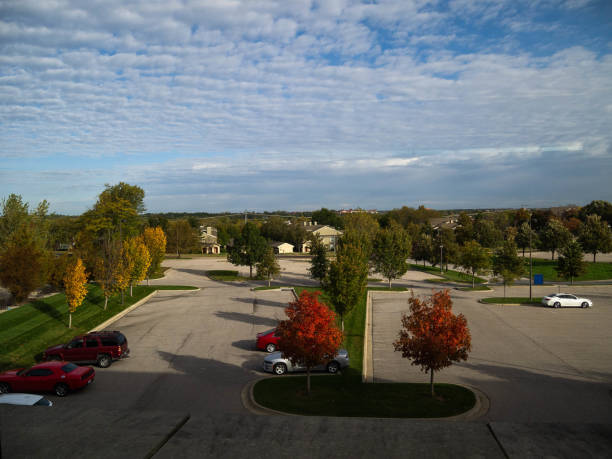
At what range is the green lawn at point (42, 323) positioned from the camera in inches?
819

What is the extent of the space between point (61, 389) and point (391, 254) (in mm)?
33498

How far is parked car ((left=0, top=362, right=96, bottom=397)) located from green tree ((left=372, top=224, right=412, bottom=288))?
32608 mm

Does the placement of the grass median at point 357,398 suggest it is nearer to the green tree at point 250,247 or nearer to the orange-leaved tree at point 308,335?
the orange-leaved tree at point 308,335

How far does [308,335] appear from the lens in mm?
15383

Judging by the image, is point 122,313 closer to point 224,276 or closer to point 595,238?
point 224,276

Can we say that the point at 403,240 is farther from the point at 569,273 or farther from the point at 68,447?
the point at 68,447

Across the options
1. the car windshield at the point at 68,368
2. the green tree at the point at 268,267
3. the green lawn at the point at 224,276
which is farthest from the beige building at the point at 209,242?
the car windshield at the point at 68,368

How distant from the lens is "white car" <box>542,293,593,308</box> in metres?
33.6

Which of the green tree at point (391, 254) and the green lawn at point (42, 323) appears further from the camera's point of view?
the green tree at point (391, 254)

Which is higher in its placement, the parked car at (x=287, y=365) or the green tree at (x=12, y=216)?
the green tree at (x=12, y=216)

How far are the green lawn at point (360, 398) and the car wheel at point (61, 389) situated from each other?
23.5 ft

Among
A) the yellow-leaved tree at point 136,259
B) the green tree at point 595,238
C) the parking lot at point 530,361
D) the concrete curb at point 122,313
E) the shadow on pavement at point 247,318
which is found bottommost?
the concrete curb at point 122,313

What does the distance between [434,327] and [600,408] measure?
20.6 feet

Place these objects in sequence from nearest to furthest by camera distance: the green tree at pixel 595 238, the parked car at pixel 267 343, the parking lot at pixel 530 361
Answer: the parking lot at pixel 530 361 → the parked car at pixel 267 343 → the green tree at pixel 595 238
